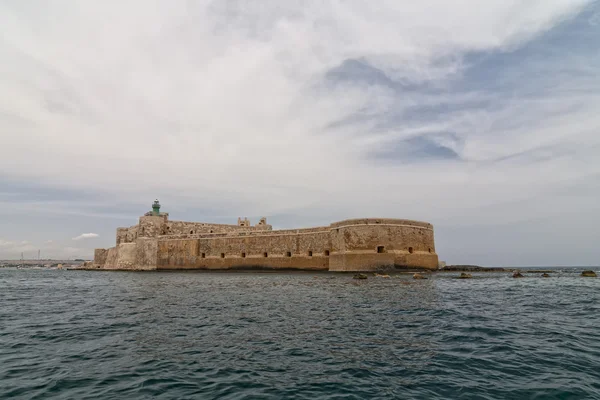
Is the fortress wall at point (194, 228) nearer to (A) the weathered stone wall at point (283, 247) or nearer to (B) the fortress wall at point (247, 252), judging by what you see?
(A) the weathered stone wall at point (283, 247)

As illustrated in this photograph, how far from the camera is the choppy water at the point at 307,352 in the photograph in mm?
4672

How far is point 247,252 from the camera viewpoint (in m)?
35.2

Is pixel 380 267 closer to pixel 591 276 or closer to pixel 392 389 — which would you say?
pixel 591 276

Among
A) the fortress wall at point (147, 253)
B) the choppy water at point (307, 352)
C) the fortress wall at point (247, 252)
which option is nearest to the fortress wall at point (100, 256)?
the fortress wall at point (147, 253)

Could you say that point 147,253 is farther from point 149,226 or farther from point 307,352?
point 307,352

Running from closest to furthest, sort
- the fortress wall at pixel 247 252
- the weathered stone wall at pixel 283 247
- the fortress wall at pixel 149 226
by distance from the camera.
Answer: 1. the weathered stone wall at pixel 283 247
2. the fortress wall at pixel 247 252
3. the fortress wall at pixel 149 226

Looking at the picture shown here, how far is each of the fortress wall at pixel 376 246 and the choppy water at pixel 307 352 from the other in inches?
606

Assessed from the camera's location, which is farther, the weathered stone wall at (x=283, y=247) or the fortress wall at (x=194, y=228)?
the fortress wall at (x=194, y=228)

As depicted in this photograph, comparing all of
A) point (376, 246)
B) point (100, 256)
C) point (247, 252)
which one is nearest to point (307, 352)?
point (376, 246)

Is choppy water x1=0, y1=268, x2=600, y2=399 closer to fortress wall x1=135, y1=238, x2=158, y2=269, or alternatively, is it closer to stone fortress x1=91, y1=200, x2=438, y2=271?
stone fortress x1=91, y1=200, x2=438, y2=271

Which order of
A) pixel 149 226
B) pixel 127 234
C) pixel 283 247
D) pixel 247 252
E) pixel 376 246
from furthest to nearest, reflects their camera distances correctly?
pixel 127 234, pixel 149 226, pixel 247 252, pixel 283 247, pixel 376 246

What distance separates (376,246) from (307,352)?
70.6ft

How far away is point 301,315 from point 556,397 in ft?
20.5

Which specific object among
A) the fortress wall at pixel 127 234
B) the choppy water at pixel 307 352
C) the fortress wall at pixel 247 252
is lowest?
the choppy water at pixel 307 352
